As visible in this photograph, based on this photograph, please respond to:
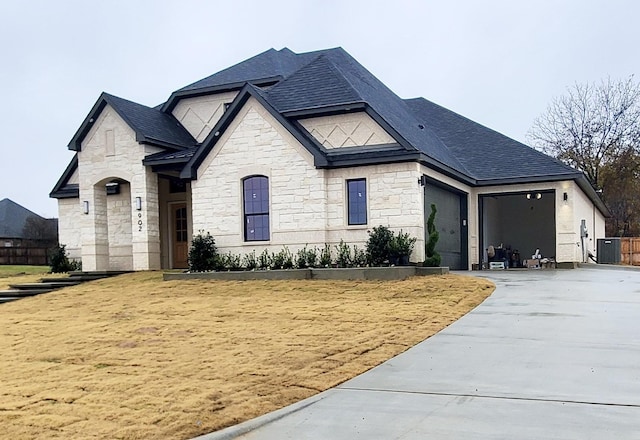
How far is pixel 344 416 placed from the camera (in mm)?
5504

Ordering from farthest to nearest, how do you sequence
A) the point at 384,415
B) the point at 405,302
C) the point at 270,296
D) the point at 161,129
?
1. the point at 161,129
2. the point at 270,296
3. the point at 405,302
4. the point at 384,415

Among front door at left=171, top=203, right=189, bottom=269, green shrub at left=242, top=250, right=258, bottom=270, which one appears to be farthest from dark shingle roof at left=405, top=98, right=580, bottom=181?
front door at left=171, top=203, right=189, bottom=269

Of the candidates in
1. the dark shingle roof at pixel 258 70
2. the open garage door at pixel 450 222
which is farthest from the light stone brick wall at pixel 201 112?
the open garage door at pixel 450 222

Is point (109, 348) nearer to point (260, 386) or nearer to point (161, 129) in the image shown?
point (260, 386)

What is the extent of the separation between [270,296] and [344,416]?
28.7 ft

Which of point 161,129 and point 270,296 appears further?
point 161,129

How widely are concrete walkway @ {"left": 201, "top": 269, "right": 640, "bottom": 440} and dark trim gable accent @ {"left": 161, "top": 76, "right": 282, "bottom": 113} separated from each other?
50.3 ft

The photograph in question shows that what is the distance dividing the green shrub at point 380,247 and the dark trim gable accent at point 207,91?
9.16 meters

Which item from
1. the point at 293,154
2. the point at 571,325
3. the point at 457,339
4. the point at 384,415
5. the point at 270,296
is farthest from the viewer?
the point at 293,154

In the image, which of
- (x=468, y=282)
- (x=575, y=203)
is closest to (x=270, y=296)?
(x=468, y=282)

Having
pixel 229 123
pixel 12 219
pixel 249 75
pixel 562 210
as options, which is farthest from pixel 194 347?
pixel 12 219

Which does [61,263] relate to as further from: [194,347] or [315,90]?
[194,347]

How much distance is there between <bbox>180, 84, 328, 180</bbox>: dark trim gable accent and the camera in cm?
1761

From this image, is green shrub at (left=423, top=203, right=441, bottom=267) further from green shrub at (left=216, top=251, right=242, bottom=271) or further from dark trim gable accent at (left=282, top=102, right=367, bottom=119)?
green shrub at (left=216, top=251, right=242, bottom=271)
